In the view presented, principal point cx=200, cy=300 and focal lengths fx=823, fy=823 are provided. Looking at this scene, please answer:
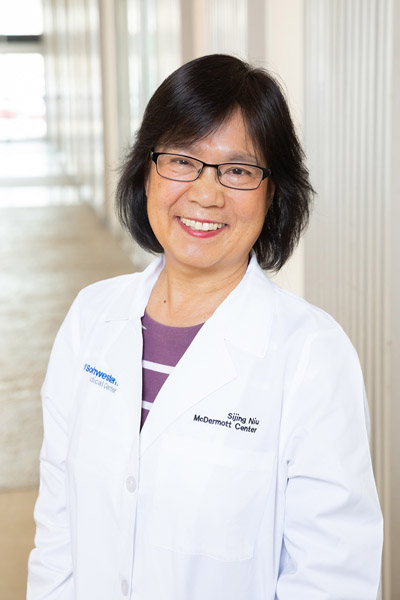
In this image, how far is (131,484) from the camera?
172 cm

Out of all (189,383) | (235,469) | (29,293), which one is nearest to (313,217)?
(189,383)

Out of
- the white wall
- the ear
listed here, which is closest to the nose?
the ear

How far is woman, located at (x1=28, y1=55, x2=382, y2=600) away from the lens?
1.60 m

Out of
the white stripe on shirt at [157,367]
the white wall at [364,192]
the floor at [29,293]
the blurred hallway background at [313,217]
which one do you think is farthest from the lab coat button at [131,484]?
the floor at [29,293]

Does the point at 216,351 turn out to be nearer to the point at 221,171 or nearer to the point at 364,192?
the point at 221,171

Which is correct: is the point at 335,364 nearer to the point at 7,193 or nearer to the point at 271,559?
the point at 271,559

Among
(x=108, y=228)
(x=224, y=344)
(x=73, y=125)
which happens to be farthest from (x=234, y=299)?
(x=73, y=125)

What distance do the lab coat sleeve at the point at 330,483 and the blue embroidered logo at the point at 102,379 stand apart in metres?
Result: 0.43

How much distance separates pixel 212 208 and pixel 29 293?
7203 millimetres

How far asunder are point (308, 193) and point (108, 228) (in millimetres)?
10211

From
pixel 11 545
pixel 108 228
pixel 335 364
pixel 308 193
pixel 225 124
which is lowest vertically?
pixel 11 545

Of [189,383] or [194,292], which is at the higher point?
[194,292]

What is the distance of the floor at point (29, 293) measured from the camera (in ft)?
15.1

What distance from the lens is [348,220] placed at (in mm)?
3002
